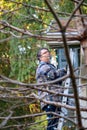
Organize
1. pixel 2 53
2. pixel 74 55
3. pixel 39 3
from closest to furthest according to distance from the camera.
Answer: pixel 74 55, pixel 39 3, pixel 2 53

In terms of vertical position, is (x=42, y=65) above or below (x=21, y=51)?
below

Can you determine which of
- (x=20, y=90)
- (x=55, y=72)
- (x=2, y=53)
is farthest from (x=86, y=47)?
(x=2, y=53)

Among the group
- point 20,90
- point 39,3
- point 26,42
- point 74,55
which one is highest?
point 39,3

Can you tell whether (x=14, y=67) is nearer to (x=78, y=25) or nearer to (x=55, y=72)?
(x=55, y=72)

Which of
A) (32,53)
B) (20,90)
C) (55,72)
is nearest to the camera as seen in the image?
(20,90)

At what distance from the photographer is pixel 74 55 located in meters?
6.07

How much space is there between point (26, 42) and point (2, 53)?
3907 mm

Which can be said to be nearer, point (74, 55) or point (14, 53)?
point (74, 55)

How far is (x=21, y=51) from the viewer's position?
27.0 feet

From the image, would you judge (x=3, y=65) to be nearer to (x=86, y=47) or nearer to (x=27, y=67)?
(x=27, y=67)

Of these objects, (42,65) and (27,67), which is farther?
(27,67)

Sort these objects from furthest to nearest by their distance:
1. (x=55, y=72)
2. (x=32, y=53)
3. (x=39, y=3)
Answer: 1. (x=32, y=53)
2. (x=39, y=3)
3. (x=55, y=72)

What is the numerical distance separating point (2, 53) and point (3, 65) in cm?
63

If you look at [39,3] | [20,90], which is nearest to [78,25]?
[20,90]
